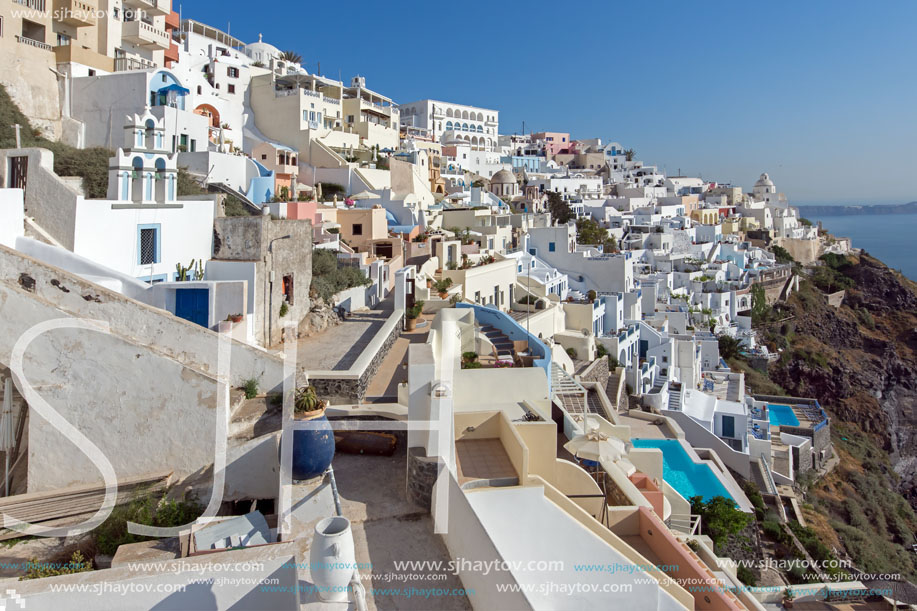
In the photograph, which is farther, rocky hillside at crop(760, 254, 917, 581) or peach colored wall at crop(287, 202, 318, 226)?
rocky hillside at crop(760, 254, 917, 581)

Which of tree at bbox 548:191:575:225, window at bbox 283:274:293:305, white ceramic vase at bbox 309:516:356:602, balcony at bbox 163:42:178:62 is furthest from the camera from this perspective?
tree at bbox 548:191:575:225

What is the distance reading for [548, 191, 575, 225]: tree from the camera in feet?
146

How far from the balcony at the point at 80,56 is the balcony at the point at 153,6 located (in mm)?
5858

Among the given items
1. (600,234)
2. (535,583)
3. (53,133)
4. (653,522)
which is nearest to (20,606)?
(535,583)

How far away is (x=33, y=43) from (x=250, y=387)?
18486 millimetres

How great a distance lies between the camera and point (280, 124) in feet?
107

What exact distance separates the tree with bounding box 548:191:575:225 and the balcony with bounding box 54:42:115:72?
29575mm

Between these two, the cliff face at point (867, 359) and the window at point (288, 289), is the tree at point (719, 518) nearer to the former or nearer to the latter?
the window at point (288, 289)

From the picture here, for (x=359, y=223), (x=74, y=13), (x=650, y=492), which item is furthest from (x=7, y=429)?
(x=74, y=13)

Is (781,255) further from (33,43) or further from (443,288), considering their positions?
(33,43)

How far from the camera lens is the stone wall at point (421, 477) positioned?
21.9 feet

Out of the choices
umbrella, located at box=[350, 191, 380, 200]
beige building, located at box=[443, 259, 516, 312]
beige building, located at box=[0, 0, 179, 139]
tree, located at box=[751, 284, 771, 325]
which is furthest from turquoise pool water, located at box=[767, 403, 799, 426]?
beige building, located at box=[0, 0, 179, 139]

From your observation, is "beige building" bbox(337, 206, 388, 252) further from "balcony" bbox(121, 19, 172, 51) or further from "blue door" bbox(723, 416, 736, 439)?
"blue door" bbox(723, 416, 736, 439)

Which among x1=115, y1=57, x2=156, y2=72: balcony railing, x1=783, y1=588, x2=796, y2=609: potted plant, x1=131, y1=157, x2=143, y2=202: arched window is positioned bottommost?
x1=783, y1=588, x2=796, y2=609: potted plant
